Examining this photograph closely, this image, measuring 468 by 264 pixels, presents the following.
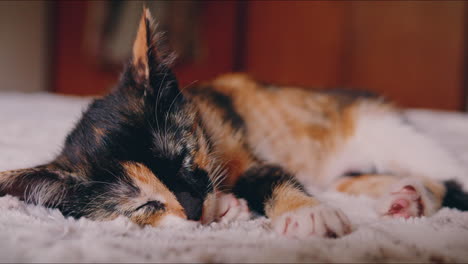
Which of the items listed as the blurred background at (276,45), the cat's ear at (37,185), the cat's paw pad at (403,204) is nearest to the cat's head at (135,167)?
the cat's ear at (37,185)

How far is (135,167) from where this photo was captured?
732 millimetres

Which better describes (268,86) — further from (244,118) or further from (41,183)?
(41,183)

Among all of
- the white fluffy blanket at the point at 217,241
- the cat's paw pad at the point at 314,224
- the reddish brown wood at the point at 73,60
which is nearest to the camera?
the white fluffy blanket at the point at 217,241

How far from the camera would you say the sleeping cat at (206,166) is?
706mm

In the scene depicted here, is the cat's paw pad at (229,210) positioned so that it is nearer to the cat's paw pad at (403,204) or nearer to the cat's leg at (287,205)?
the cat's leg at (287,205)

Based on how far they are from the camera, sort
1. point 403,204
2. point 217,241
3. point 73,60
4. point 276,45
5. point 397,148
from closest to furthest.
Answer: point 217,241
point 403,204
point 397,148
point 276,45
point 73,60

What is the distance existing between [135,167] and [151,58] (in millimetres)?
270

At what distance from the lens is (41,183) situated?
677mm

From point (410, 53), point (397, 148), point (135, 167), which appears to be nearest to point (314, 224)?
point (135, 167)

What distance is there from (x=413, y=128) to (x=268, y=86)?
1.83 ft

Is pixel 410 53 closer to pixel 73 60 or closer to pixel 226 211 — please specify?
pixel 226 211

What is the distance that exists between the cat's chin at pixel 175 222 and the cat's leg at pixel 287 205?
0.50 ft

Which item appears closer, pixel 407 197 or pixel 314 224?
pixel 314 224

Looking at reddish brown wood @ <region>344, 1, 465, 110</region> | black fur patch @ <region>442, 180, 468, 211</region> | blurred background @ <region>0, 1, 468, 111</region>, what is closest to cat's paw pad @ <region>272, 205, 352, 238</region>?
black fur patch @ <region>442, 180, 468, 211</region>
